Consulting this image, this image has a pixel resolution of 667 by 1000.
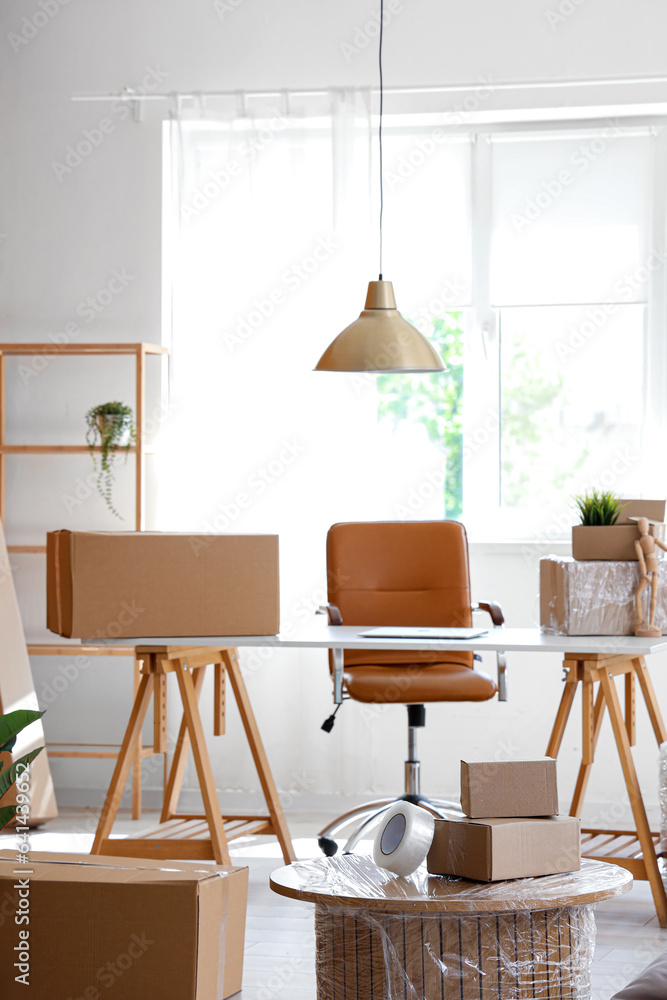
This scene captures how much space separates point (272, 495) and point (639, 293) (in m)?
1.59

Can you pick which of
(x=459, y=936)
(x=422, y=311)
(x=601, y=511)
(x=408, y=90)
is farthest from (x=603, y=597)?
(x=408, y=90)

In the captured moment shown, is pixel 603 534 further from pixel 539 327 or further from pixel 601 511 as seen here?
pixel 539 327

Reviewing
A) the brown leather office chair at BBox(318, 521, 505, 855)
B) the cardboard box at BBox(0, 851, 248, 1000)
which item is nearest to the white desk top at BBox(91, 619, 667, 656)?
the brown leather office chair at BBox(318, 521, 505, 855)

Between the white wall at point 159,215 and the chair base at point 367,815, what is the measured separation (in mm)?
548

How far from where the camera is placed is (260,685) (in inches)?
177

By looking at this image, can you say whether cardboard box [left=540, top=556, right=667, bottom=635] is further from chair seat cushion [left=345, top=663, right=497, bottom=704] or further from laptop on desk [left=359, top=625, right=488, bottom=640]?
chair seat cushion [left=345, top=663, right=497, bottom=704]

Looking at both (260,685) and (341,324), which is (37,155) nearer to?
(341,324)

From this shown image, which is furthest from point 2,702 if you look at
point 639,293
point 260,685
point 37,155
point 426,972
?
point 639,293

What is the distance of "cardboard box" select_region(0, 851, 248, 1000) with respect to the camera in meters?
2.02

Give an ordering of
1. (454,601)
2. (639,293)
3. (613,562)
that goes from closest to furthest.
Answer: (613,562) < (454,601) < (639,293)

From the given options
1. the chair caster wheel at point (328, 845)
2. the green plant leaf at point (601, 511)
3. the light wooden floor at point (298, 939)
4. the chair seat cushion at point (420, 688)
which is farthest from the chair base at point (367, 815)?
the green plant leaf at point (601, 511)

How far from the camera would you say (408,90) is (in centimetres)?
441

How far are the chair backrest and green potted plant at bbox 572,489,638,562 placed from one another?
681mm

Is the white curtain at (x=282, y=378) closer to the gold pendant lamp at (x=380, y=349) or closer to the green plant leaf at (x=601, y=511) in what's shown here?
the gold pendant lamp at (x=380, y=349)
